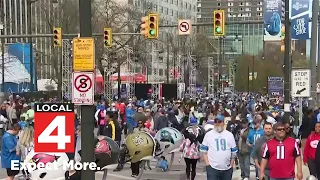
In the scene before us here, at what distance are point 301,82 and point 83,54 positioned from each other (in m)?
8.68

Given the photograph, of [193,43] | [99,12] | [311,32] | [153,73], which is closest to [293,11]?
[311,32]

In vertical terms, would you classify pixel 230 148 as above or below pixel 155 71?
below

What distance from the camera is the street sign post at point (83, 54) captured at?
7754 mm

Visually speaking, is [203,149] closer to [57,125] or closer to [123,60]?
[57,125]

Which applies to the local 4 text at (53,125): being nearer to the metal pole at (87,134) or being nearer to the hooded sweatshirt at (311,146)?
the metal pole at (87,134)

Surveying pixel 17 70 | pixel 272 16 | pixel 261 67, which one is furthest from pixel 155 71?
pixel 272 16

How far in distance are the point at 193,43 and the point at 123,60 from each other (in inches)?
831

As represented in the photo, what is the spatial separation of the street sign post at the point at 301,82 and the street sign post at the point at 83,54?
8492 millimetres

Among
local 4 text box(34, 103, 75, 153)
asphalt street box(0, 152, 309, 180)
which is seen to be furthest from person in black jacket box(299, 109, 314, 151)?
local 4 text box(34, 103, 75, 153)

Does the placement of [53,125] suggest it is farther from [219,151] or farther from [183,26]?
[183,26]

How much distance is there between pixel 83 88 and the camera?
780cm

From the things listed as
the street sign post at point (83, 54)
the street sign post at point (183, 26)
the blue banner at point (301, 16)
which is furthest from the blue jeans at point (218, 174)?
the street sign post at point (183, 26)

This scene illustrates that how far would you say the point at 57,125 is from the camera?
7461 mm

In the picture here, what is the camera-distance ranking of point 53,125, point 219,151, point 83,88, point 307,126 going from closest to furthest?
1. point 53,125
2. point 83,88
3. point 219,151
4. point 307,126
